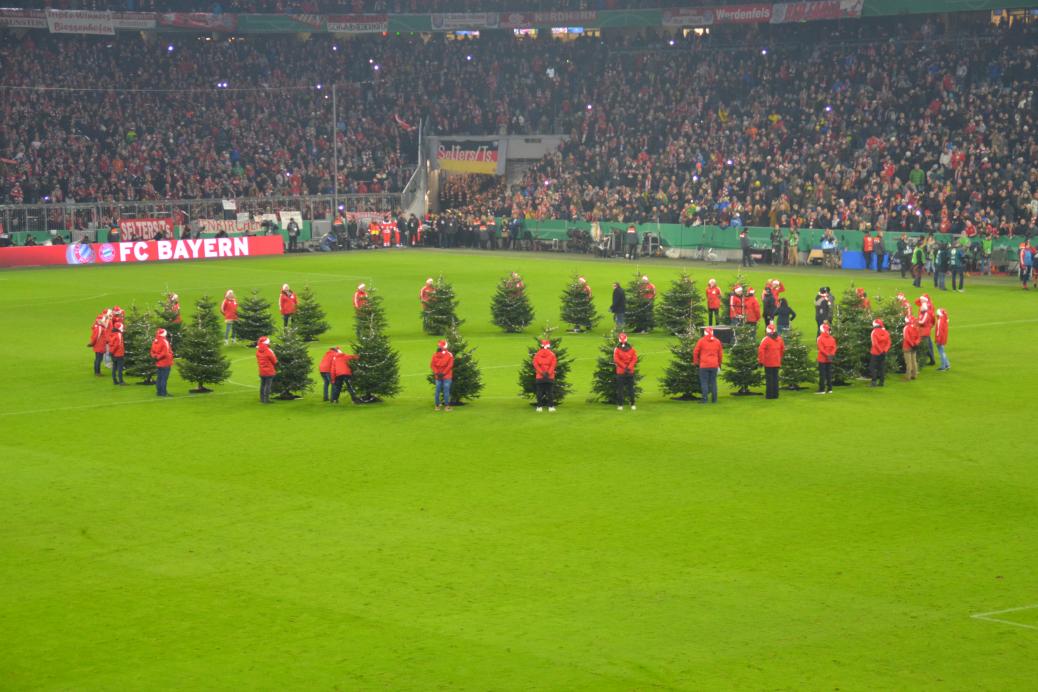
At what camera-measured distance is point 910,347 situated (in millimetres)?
34844

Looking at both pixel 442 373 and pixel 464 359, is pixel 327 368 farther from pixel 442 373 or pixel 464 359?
pixel 464 359

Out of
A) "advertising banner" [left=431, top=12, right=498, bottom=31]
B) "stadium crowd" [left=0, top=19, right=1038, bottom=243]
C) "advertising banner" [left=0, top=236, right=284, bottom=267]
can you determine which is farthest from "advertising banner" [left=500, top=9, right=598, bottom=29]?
"advertising banner" [left=0, top=236, right=284, bottom=267]

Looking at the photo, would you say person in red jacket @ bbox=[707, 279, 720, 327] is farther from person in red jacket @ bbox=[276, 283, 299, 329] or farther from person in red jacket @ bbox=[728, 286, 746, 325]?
person in red jacket @ bbox=[276, 283, 299, 329]

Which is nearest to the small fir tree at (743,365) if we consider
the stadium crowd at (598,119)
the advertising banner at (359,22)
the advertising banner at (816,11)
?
the stadium crowd at (598,119)

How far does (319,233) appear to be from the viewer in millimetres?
81000

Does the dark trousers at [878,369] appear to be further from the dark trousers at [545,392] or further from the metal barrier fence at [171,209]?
the metal barrier fence at [171,209]

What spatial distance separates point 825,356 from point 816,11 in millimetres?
49471

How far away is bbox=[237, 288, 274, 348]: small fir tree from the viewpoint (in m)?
43.0

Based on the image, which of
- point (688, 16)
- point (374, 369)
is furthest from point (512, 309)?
point (688, 16)

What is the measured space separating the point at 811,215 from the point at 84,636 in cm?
5645

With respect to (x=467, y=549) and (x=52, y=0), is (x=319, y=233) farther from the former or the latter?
(x=467, y=549)

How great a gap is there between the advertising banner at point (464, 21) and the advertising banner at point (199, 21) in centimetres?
1294

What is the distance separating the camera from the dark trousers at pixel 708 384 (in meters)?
31.7

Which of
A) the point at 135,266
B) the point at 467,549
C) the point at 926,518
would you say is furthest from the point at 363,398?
the point at 135,266
